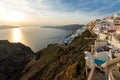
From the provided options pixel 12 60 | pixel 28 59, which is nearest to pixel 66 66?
pixel 28 59

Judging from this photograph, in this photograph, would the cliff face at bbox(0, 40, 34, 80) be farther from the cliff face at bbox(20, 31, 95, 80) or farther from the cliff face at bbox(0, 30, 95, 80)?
the cliff face at bbox(20, 31, 95, 80)

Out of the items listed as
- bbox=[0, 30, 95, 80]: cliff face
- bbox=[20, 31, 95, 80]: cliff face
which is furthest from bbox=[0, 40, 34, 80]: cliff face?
bbox=[20, 31, 95, 80]: cliff face

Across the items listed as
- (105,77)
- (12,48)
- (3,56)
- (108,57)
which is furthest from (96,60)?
(12,48)

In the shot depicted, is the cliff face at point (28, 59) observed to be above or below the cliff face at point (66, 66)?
below

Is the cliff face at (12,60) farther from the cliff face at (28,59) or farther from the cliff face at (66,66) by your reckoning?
the cliff face at (66,66)

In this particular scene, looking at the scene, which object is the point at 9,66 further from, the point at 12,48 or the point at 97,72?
the point at 97,72

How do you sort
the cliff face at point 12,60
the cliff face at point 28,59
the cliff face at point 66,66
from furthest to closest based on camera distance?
1. the cliff face at point 12,60
2. the cliff face at point 28,59
3. the cliff face at point 66,66

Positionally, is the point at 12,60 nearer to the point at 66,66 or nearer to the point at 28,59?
the point at 28,59

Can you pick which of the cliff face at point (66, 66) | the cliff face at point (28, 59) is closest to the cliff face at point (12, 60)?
the cliff face at point (28, 59)
